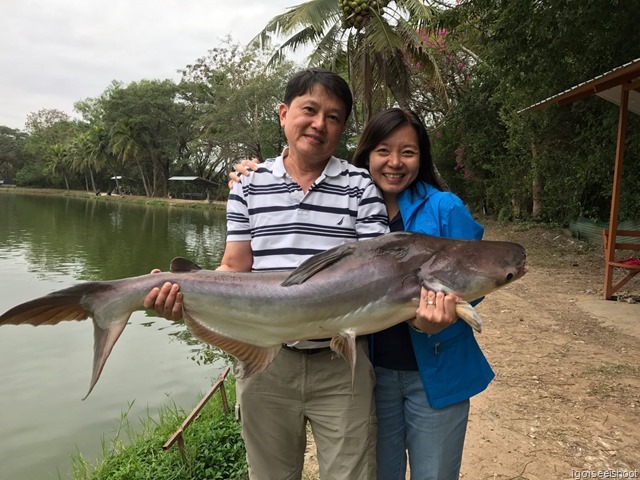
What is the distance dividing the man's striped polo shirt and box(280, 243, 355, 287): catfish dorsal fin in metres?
0.14

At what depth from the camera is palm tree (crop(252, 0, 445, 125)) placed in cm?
1440

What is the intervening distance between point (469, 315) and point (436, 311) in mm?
124

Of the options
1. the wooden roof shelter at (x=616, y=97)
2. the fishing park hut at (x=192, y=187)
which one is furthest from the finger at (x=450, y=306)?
the fishing park hut at (x=192, y=187)

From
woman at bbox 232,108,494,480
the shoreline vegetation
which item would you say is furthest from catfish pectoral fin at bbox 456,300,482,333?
the shoreline vegetation

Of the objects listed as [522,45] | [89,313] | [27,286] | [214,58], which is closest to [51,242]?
[27,286]

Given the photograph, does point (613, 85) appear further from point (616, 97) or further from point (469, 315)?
point (469, 315)

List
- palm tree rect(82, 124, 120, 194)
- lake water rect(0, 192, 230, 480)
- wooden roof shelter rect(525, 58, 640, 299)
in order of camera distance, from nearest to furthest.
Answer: lake water rect(0, 192, 230, 480) → wooden roof shelter rect(525, 58, 640, 299) → palm tree rect(82, 124, 120, 194)

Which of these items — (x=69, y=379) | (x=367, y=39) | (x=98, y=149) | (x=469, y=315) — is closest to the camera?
(x=469, y=315)

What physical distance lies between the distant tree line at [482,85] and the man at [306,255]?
7452mm

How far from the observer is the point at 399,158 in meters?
2.22

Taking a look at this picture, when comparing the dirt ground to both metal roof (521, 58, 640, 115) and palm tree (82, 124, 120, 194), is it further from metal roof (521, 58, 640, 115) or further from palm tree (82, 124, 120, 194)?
palm tree (82, 124, 120, 194)

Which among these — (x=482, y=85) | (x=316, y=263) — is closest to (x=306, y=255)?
(x=316, y=263)

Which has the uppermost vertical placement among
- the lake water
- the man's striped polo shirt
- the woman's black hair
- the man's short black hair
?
the man's short black hair

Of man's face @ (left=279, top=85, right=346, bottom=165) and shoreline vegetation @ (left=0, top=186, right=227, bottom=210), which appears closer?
man's face @ (left=279, top=85, right=346, bottom=165)
